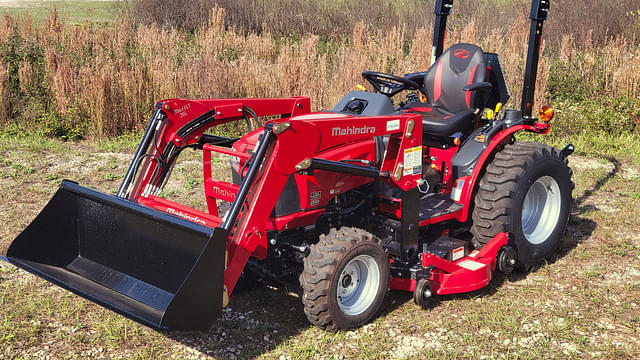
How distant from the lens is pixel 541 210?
16.2 feet

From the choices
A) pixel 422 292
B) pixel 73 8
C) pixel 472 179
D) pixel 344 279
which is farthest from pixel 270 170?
pixel 73 8

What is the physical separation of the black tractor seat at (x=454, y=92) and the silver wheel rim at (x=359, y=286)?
135 cm

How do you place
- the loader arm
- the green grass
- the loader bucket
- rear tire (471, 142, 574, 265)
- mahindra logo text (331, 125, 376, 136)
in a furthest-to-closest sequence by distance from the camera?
1. the green grass
2. rear tire (471, 142, 574, 265)
3. mahindra logo text (331, 125, 376, 136)
4. the loader arm
5. the loader bucket

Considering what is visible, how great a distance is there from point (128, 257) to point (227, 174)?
3735 millimetres

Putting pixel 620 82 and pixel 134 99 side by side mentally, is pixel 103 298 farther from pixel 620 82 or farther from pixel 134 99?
pixel 620 82

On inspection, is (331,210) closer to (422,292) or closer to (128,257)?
(422,292)

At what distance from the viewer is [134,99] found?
8.95m

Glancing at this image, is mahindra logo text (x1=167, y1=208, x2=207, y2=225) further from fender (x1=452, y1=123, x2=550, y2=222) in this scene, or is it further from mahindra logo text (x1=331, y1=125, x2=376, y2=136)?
fender (x1=452, y1=123, x2=550, y2=222)

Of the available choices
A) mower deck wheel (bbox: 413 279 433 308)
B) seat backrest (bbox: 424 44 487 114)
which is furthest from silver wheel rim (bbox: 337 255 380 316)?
seat backrest (bbox: 424 44 487 114)

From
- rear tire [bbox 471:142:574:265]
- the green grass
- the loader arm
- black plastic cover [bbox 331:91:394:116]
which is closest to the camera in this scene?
the loader arm

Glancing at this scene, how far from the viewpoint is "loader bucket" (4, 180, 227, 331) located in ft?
10.00

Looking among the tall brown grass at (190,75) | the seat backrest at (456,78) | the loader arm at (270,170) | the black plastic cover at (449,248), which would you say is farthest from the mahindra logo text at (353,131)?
the tall brown grass at (190,75)

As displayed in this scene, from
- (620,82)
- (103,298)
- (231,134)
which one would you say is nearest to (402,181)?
(103,298)

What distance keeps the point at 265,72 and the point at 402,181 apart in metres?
5.74
